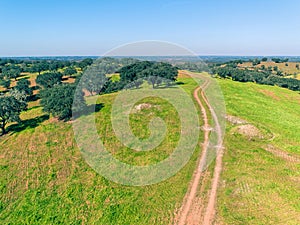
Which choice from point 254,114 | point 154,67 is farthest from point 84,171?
point 154,67

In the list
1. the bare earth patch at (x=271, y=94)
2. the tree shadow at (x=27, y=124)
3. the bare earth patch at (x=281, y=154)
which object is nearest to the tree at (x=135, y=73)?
the tree shadow at (x=27, y=124)

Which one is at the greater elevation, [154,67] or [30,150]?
[154,67]

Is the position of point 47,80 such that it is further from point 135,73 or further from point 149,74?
point 149,74

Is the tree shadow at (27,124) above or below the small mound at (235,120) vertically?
below

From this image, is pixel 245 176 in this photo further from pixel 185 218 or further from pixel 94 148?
pixel 94 148

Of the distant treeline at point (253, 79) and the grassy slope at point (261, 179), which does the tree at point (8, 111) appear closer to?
the grassy slope at point (261, 179)

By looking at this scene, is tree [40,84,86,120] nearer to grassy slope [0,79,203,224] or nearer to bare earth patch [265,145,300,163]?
grassy slope [0,79,203,224]
